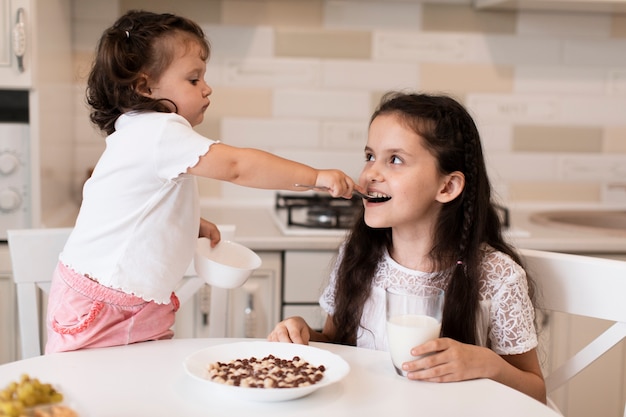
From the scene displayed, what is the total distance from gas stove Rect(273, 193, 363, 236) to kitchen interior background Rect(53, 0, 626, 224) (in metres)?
0.14

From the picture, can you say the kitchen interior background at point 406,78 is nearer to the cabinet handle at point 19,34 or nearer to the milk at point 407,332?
the cabinet handle at point 19,34

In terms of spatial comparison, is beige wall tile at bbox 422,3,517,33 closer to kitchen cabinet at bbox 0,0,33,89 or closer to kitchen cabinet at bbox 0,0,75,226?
kitchen cabinet at bbox 0,0,75,226

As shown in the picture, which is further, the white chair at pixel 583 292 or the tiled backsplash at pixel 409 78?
the tiled backsplash at pixel 409 78

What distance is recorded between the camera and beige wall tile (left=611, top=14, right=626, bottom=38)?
258 cm

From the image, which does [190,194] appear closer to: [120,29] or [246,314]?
[120,29]

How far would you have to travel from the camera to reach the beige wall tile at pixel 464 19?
253cm

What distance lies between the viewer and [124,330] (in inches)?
55.6

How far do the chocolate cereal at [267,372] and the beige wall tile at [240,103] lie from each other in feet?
4.67

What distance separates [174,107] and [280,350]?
0.46m

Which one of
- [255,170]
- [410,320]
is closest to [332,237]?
[255,170]

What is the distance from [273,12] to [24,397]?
1.81 metres

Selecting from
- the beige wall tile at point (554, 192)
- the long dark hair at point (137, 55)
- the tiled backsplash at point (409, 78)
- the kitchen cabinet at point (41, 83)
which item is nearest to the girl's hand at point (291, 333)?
the long dark hair at point (137, 55)

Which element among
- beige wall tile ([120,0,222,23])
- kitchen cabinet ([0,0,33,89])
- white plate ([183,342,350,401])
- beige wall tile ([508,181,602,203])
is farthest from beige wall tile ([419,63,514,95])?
white plate ([183,342,350,401])

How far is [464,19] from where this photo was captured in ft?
8.33
